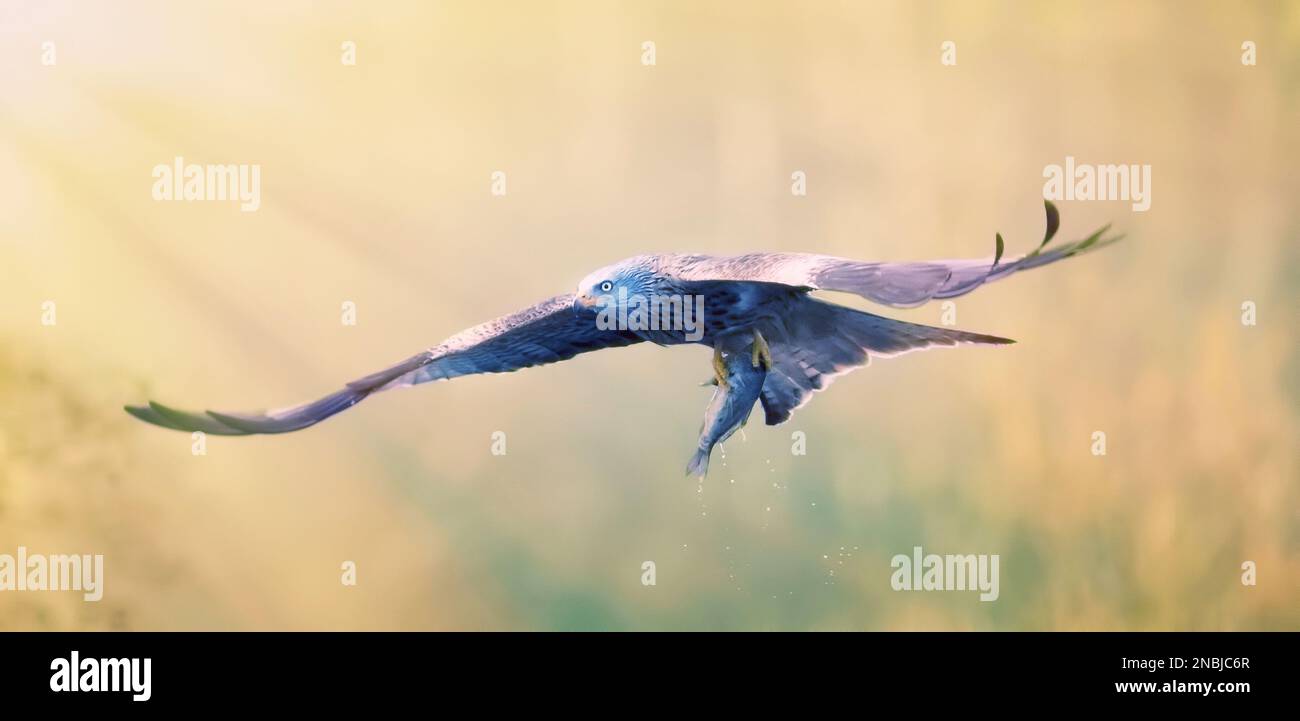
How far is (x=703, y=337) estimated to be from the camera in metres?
4.27

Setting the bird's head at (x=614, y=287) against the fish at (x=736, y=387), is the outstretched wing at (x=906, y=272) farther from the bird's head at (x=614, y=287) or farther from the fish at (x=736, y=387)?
the fish at (x=736, y=387)

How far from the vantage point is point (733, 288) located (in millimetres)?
4012

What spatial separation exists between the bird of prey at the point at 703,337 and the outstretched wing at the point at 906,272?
0.9 inches

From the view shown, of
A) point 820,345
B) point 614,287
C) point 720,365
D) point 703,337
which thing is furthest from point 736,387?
point 614,287

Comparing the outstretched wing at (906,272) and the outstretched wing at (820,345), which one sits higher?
the outstretched wing at (906,272)

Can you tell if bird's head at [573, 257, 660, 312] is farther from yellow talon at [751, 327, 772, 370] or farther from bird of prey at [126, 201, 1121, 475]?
yellow talon at [751, 327, 772, 370]

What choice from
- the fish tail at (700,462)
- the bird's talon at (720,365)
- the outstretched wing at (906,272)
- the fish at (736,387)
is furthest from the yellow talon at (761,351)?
the outstretched wing at (906,272)

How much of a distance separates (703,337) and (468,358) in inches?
34.4

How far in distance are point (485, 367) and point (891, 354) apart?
1.52m

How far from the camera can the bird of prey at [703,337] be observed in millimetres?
3805

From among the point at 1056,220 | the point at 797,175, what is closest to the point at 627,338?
the point at 797,175

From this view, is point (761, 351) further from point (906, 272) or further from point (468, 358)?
A: point (906, 272)

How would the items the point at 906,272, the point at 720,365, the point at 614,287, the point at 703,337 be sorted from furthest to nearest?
the point at 720,365
the point at 703,337
the point at 614,287
the point at 906,272
